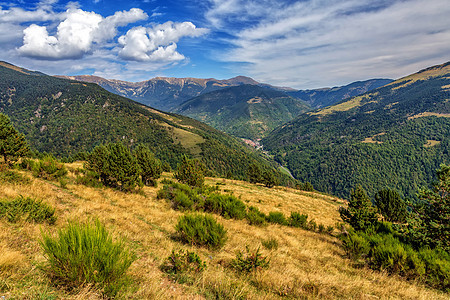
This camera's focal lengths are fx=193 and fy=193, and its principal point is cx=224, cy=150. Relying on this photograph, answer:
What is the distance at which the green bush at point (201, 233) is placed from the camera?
7202 mm

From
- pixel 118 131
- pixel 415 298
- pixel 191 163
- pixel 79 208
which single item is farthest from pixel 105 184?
pixel 118 131

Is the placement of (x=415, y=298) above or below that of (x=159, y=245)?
below

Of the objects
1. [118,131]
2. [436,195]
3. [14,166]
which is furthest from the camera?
[118,131]

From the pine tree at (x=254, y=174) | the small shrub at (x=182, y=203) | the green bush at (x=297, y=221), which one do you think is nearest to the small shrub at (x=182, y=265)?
the small shrub at (x=182, y=203)

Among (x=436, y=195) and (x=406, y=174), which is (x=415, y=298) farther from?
(x=406, y=174)

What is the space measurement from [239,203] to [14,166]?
16252mm

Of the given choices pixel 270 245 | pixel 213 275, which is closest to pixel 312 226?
pixel 270 245

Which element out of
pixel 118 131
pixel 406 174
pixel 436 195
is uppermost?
pixel 118 131

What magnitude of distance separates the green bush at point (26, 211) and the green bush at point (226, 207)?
29.3 feet

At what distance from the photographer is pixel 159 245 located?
21.4ft

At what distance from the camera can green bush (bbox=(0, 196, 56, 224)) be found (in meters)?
5.56

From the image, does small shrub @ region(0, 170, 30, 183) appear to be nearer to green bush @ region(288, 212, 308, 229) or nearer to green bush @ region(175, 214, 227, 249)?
green bush @ region(175, 214, 227, 249)

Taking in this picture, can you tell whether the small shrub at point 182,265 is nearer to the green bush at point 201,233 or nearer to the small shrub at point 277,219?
the green bush at point 201,233

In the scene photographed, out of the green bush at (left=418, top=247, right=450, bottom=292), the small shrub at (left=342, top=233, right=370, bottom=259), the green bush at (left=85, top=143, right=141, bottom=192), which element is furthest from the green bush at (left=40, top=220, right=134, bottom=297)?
the green bush at (left=85, top=143, right=141, bottom=192)
